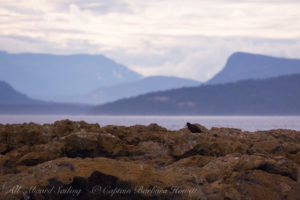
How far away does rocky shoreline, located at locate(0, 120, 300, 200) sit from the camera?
32.7ft

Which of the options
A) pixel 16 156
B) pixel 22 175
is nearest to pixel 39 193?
pixel 22 175

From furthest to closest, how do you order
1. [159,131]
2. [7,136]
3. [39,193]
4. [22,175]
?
[159,131] → [7,136] → [22,175] → [39,193]

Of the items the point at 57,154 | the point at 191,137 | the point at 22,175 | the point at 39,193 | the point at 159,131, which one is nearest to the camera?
the point at 39,193

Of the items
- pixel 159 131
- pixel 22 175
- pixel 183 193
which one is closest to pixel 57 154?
pixel 22 175

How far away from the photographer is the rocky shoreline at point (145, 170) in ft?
32.7

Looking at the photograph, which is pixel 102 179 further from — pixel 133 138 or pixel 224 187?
pixel 133 138

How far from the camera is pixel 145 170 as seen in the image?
408 inches

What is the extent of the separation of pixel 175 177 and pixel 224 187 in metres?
1.07

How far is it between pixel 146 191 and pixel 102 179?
0.96 metres

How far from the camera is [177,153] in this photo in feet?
43.7

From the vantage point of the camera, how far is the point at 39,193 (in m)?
9.70

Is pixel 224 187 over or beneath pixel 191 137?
beneath

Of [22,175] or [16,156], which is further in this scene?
[16,156]

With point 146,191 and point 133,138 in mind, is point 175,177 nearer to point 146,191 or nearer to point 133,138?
point 146,191
